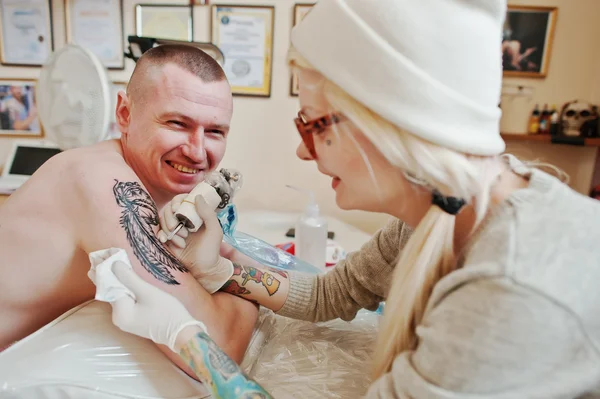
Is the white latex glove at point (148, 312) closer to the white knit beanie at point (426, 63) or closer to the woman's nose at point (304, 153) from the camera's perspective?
the woman's nose at point (304, 153)

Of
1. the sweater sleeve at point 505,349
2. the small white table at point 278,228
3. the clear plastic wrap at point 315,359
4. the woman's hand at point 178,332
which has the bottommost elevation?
the small white table at point 278,228

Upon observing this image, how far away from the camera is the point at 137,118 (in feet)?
3.61

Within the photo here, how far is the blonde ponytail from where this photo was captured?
2.13ft

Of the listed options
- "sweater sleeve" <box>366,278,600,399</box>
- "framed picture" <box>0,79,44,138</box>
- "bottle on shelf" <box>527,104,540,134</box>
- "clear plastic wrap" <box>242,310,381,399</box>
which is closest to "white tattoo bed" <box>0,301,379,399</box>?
"clear plastic wrap" <box>242,310,381,399</box>

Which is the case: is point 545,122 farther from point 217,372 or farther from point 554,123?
point 217,372

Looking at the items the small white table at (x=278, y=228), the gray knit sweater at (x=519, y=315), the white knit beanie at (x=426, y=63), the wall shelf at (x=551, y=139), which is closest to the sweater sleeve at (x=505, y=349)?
the gray knit sweater at (x=519, y=315)

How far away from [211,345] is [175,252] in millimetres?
341

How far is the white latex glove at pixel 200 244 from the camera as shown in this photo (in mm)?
948

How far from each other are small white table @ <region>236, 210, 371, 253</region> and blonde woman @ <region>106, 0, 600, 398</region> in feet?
3.57

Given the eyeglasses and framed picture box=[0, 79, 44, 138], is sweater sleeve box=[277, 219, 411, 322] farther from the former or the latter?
framed picture box=[0, 79, 44, 138]

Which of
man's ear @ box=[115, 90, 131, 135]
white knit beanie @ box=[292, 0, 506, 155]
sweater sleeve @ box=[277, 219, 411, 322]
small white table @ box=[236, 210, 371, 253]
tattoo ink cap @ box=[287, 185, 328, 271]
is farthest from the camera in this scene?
small white table @ box=[236, 210, 371, 253]

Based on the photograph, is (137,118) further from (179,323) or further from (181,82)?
(179,323)

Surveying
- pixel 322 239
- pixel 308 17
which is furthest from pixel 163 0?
pixel 308 17

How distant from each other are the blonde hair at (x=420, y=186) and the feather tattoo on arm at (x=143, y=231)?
478 mm
